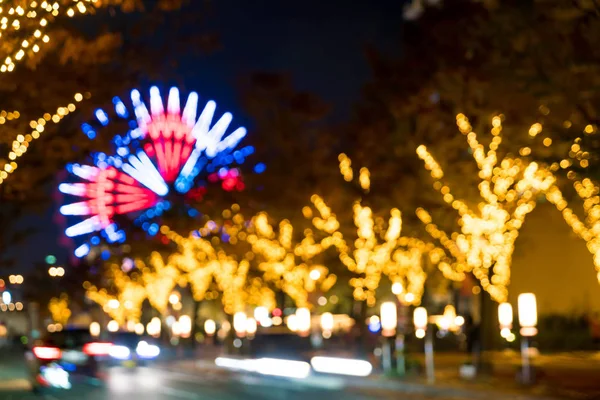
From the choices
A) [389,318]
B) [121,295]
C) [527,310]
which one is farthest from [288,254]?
[121,295]

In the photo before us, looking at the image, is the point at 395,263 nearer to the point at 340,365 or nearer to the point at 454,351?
the point at 454,351

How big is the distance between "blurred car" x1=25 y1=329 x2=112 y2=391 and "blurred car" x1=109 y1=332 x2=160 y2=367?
29.6 feet

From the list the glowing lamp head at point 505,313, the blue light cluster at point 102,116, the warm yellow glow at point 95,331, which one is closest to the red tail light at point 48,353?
the warm yellow glow at point 95,331

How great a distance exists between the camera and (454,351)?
4969 cm

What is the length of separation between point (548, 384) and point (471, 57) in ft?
34.0

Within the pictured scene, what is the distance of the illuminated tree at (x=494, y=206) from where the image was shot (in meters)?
28.3

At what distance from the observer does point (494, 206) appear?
28297mm

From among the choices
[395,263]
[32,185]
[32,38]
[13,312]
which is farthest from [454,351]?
[13,312]

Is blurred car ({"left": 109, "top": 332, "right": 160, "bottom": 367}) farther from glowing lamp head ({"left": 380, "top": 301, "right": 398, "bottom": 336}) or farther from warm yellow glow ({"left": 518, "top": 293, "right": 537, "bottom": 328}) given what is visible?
warm yellow glow ({"left": 518, "top": 293, "right": 537, "bottom": 328})

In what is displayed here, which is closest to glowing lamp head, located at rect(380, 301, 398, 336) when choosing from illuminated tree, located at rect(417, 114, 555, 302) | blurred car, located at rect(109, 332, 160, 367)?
illuminated tree, located at rect(417, 114, 555, 302)

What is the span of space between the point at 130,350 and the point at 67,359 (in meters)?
15.0

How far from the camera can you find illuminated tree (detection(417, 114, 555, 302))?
92.9ft

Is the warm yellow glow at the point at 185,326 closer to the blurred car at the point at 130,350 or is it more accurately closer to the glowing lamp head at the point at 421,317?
the blurred car at the point at 130,350

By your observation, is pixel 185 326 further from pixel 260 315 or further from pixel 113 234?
pixel 260 315
